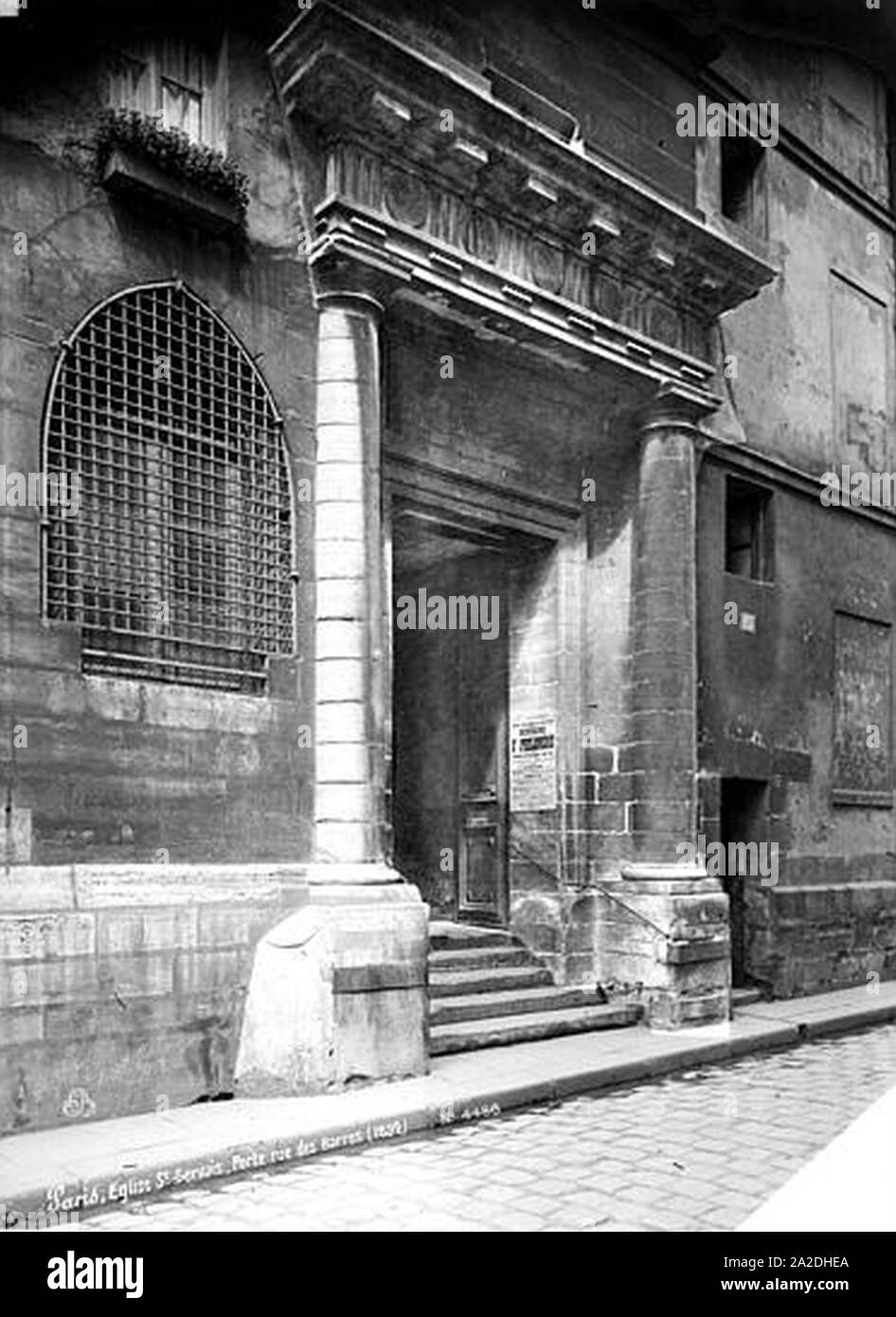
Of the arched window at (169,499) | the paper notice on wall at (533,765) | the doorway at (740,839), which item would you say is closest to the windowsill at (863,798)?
the doorway at (740,839)

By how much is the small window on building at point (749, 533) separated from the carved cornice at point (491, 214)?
1813mm

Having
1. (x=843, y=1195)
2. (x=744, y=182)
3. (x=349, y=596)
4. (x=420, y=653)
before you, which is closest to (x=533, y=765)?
(x=420, y=653)

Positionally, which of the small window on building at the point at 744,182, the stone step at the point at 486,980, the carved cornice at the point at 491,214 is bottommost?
the stone step at the point at 486,980

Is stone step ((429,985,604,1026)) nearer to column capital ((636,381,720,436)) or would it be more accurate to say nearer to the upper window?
column capital ((636,381,720,436))

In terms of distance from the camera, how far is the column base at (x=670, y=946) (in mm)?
9992

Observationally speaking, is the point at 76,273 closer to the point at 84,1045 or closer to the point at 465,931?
the point at 84,1045

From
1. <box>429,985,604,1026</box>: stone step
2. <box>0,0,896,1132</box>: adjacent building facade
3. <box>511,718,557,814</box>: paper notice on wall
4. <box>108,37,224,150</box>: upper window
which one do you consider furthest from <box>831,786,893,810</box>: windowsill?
<box>108,37,224,150</box>: upper window

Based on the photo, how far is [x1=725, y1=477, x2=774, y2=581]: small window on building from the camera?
12320mm

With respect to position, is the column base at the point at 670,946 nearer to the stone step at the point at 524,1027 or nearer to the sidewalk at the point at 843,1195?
the stone step at the point at 524,1027

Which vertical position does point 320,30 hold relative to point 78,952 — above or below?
→ above
